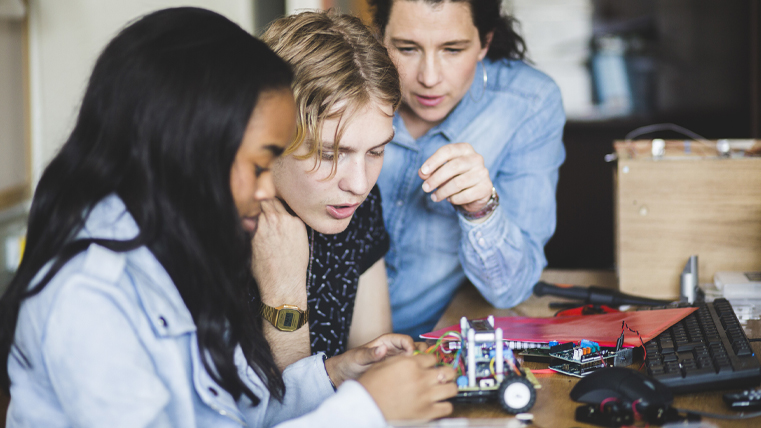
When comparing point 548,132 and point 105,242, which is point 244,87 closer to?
point 105,242

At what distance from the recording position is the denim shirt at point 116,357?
2.36 feet

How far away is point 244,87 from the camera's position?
802 mm

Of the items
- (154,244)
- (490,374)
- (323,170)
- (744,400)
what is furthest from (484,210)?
(154,244)

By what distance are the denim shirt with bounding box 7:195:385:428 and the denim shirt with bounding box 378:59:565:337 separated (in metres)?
0.76

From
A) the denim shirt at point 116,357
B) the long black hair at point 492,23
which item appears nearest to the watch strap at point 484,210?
the long black hair at point 492,23

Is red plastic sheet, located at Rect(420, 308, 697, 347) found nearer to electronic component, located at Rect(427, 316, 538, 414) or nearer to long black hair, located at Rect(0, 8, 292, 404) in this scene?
electronic component, located at Rect(427, 316, 538, 414)

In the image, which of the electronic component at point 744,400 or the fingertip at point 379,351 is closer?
the electronic component at point 744,400

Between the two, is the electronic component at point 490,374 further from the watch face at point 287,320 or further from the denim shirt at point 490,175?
the denim shirt at point 490,175

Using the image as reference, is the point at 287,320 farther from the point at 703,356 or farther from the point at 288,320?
the point at 703,356

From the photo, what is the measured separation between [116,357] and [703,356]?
79cm

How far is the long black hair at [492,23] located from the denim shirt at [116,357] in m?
0.85

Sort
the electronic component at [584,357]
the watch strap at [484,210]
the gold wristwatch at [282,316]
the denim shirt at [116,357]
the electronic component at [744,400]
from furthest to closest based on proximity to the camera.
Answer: the watch strap at [484,210] → the gold wristwatch at [282,316] → the electronic component at [584,357] → the electronic component at [744,400] → the denim shirt at [116,357]

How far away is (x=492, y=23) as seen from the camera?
1.52 meters

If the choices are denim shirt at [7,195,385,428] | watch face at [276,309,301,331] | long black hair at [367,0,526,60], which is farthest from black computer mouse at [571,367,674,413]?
long black hair at [367,0,526,60]
